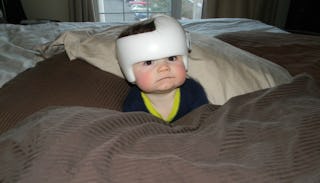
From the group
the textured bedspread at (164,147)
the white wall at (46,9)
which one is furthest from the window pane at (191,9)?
the textured bedspread at (164,147)

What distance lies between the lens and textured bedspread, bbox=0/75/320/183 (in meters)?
0.37

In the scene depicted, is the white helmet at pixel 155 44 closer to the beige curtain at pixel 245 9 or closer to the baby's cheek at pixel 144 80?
the baby's cheek at pixel 144 80

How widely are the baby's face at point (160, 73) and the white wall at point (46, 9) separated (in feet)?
8.77

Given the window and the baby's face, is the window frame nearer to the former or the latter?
the window

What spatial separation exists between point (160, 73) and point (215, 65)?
0.67ft

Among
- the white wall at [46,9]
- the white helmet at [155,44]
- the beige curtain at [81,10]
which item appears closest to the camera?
the white helmet at [155,44]

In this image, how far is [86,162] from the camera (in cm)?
37

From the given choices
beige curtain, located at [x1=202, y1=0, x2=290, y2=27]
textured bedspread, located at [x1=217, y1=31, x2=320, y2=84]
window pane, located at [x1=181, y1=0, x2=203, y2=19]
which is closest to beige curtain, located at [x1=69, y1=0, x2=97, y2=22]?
window pane, located at [x1=181, y1=0, x2=203, y2=19]

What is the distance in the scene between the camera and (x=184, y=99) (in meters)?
0.75

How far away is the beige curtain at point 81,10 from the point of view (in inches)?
110

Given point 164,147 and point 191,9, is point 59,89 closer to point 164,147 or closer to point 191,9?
point 164,147

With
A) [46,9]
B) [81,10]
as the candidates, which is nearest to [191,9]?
[81,10]

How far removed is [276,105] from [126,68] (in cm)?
34

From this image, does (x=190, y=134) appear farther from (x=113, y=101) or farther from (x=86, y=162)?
(x=113, y=101)
